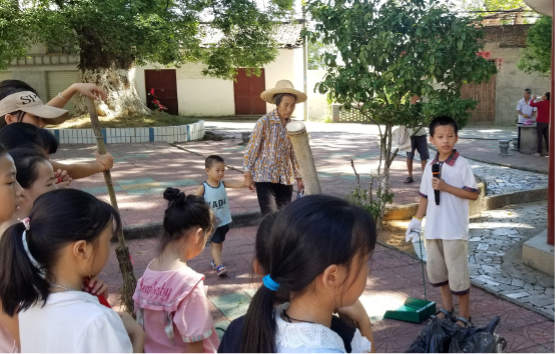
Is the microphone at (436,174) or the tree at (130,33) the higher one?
the tree at (130,33)

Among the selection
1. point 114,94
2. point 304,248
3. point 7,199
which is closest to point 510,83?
point 114,94

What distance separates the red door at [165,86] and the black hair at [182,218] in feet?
70.9

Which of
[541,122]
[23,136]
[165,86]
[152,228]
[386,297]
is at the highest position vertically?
[165,86]

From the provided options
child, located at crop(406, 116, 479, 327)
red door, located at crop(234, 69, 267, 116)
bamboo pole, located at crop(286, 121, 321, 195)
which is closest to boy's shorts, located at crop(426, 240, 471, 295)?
child, located at crop(406, 116, 479, 327)

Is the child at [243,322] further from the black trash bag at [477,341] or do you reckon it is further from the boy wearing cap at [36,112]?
the boy wearing cap at [36,112]

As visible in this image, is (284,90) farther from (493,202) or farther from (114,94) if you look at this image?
(114,94)

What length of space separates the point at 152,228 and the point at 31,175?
11.6 ft

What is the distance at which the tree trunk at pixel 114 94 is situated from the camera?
48.9 ft

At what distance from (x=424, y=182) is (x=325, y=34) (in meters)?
2.53

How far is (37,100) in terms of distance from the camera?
3279 mm

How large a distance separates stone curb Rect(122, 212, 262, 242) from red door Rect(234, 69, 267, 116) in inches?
711

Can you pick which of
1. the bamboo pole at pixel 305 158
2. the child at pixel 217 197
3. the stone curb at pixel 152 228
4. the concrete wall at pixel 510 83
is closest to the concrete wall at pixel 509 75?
the concrete wall at pixel 510 83

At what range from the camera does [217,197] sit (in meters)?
4.57

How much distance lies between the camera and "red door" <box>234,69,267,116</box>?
2394cm
